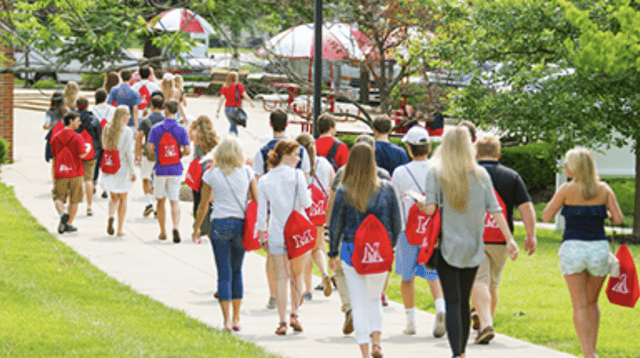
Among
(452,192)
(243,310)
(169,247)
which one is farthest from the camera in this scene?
(169,247)

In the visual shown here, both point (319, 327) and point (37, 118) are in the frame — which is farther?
point (37, 118)

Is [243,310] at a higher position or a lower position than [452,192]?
lower

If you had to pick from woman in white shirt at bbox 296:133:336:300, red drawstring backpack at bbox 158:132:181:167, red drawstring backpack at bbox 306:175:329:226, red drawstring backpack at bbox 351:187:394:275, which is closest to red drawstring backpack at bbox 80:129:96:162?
red drawstring backpack at bbox 158:132:181:167

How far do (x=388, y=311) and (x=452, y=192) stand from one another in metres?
2.93

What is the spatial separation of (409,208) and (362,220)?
4.20 feet

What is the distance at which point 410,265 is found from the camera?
767 centimetres

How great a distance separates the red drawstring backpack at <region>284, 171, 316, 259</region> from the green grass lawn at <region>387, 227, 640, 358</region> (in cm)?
202

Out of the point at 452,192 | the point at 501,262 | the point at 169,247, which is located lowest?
the point at 169,247

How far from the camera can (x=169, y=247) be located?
1188 cm

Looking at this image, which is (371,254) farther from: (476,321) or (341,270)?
(476,321)

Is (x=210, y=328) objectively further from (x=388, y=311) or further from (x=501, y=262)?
(x=501, y=262)

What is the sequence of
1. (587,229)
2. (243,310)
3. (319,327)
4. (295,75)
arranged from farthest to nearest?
1. (295,75)
2. (243,310)
3. (319,327)
4. (587,229)

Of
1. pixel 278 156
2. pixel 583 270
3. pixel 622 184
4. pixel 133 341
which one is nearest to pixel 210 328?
pixel 133 341

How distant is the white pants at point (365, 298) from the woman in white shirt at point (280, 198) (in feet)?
3.20
